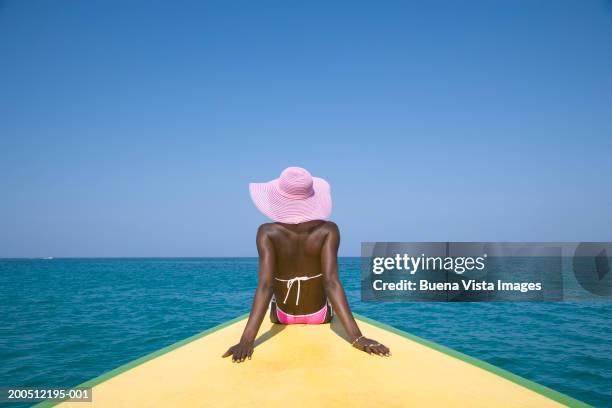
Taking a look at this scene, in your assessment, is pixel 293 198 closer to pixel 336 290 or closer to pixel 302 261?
pixel 302 261

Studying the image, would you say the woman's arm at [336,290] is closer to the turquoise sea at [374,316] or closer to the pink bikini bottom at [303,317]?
the pink bikini bottom at [303,317]

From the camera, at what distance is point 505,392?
6.89 feet

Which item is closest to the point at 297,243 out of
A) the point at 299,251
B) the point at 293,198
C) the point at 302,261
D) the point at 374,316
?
the point at 299,251

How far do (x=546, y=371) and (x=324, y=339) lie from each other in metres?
6.01

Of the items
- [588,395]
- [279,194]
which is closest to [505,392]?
[279,194]

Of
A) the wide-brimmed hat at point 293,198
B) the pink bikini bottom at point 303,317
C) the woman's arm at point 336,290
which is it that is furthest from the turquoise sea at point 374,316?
the wide-brimmed hat at point 293,198

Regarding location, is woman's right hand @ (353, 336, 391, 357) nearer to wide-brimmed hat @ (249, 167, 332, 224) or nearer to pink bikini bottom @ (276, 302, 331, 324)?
pink bikini bottom @ (276, 302, 331, 324)

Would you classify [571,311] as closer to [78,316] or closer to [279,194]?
[279,194]

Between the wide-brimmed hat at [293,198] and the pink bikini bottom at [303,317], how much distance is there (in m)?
1.04

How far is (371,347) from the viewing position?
2850mm

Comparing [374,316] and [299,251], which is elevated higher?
[299,251]

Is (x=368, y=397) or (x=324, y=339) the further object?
(x=324, y=339)

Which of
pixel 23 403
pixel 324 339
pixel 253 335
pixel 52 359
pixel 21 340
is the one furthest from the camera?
pixel 21 340

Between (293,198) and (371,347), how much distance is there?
138 cm
